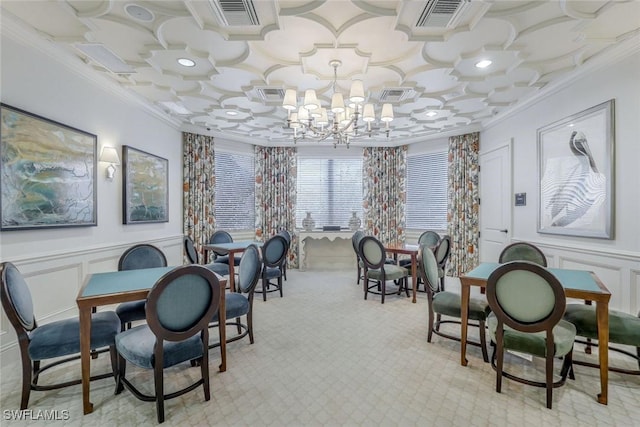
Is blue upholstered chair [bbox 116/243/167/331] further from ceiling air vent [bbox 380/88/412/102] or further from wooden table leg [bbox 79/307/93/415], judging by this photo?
ceiling air vent [bbox 380/88/412/102]

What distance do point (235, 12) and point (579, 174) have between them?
4.00 meters

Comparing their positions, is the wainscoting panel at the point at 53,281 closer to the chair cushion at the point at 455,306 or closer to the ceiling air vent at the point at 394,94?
the chair cushion at the point at 455,306

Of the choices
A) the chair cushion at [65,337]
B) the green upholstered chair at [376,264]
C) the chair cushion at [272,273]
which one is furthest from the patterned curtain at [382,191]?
the chair cushion at [65,337]

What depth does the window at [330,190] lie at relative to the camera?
7.16 metres

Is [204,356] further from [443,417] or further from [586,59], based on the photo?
[586,59]

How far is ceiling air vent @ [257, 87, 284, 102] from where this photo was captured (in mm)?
3836

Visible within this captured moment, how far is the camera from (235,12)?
2250 millimetres

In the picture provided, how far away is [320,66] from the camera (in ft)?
10.7

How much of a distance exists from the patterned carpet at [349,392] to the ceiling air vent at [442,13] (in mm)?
2895

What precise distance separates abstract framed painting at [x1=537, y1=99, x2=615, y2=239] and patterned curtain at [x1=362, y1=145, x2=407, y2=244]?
123 inches

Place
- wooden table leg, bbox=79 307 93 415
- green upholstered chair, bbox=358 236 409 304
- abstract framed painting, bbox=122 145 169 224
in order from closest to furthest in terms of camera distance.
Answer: wooden table leg, bbox=79 307 93 415
abstract framed painting, bbox=122 145 169 224
green upholstered chair, bbox=358 236 409 304

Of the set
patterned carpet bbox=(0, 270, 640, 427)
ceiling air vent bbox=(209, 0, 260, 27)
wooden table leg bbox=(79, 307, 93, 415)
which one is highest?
ceiling air vent bbox=(209, 0, 260, 27)

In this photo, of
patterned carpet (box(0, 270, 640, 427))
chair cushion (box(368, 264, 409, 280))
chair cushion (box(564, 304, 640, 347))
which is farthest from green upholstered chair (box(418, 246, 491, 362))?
chair cushion (box(368, 264, 409, 280))

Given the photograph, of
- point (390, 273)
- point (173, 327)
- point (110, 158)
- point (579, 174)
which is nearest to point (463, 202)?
point (579, 174)
